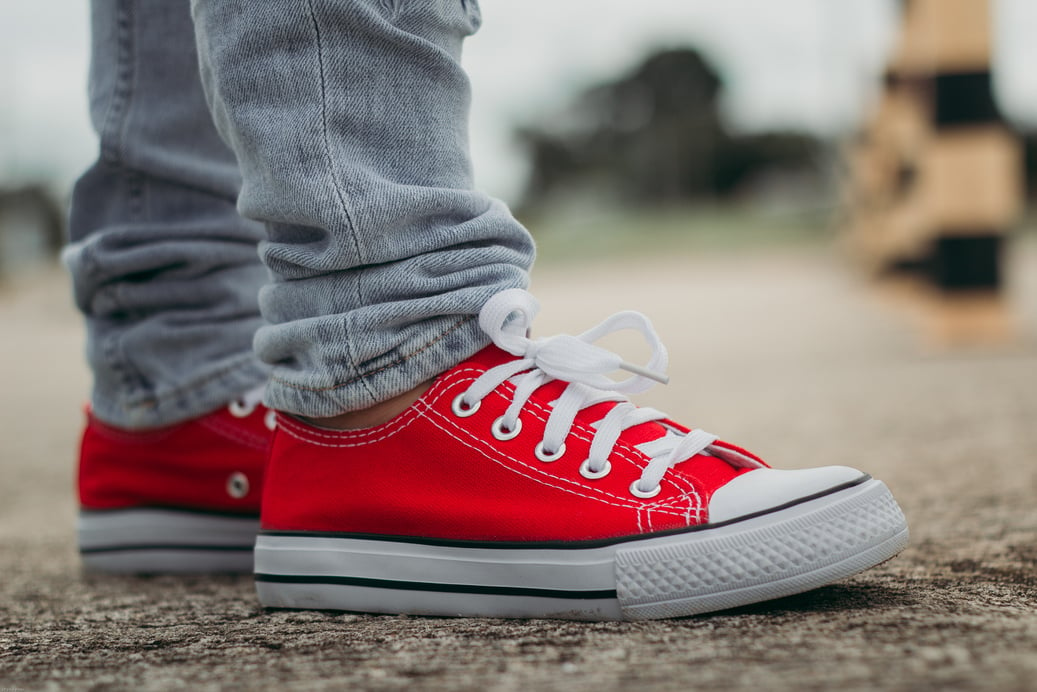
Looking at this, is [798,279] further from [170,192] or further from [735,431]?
[170,192]

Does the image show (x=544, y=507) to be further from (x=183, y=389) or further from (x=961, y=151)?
(x=961, y=151)

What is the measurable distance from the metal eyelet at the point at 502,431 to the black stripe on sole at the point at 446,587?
89 millimetres

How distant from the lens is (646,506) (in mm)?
549

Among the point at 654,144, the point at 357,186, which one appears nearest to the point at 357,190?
the point at 357,186

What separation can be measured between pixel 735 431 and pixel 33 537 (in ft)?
2.88

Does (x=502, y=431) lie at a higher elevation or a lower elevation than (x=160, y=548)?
higher

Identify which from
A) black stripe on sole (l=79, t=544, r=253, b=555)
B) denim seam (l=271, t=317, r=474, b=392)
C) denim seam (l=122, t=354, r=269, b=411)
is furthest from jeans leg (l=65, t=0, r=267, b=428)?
denim seam (l=271, t=317, r=474, b=392)

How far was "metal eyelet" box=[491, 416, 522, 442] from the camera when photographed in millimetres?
587

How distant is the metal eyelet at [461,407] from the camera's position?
59 centimetres

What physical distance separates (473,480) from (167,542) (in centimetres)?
33

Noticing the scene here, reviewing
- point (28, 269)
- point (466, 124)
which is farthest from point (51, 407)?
point (28, 269)

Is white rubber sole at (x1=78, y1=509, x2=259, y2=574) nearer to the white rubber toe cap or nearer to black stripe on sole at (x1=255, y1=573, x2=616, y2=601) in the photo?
black stripe on sole at (x1=255, y1=573, x2=616, y2=601)

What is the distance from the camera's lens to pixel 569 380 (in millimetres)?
600

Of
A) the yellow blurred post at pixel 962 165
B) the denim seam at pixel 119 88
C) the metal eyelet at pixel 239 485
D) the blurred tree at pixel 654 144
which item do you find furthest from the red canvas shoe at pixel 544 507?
the blurred tree at pixel 654 144
